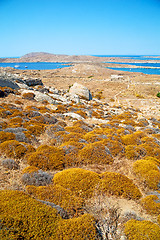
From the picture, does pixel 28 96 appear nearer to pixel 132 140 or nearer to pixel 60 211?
pixel 132 140

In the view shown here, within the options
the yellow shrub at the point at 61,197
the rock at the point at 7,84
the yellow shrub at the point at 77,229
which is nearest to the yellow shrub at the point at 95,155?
the yellow shrub at the point at 61,197

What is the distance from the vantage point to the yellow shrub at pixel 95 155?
7.55m

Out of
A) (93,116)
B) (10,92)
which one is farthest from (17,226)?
(10,92)

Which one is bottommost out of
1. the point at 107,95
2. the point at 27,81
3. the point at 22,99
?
the point at 107,95

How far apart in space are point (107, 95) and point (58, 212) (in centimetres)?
4246

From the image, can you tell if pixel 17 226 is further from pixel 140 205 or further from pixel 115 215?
pixel 140 205

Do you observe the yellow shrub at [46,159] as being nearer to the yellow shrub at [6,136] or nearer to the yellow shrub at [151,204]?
the yellow shrub at [6,136]

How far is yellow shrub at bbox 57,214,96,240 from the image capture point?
130 inches

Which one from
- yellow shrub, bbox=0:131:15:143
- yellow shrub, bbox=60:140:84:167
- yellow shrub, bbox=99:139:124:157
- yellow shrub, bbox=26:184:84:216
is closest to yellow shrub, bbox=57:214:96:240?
yellow shrub, bbox=26:184:84:216

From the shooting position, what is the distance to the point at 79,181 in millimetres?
5539

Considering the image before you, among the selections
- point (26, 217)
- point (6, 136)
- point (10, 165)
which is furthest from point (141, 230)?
point (6, 136)

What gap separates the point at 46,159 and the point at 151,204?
15.5 feet

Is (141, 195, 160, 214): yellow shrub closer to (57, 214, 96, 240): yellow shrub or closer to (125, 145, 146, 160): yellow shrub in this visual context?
(57, 214, 96, 240): yellow shrub

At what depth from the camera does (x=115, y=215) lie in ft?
13.8
